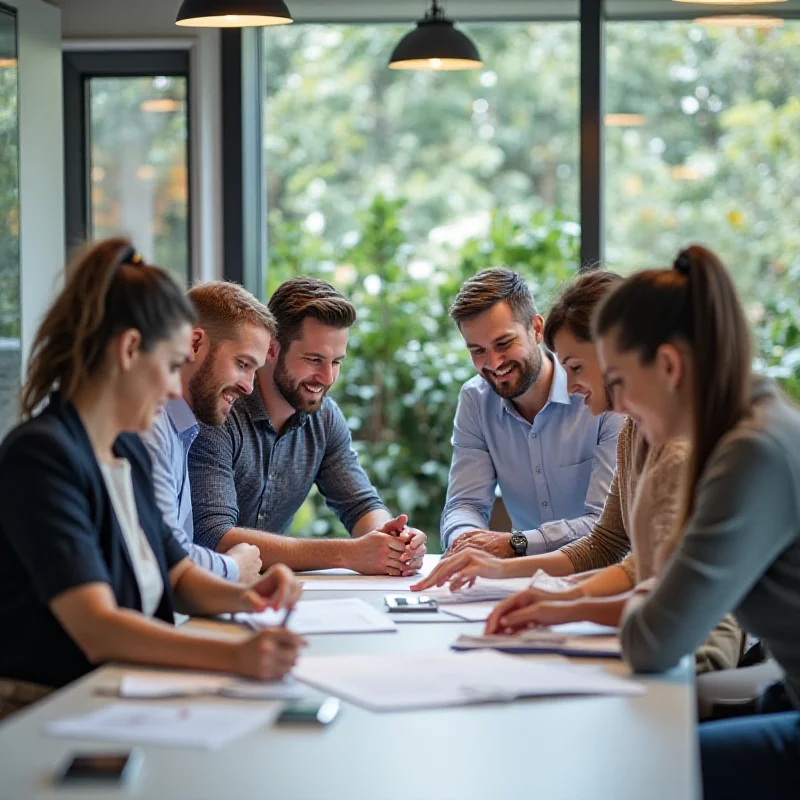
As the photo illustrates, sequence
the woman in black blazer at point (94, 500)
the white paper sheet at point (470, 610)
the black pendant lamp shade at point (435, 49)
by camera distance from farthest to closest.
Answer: the black pendant lamp shade at point (435, 49) → the white paper sheet at point (470, 610) → the woman in black blazer at point (94, 500)

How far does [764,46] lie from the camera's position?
217 inches

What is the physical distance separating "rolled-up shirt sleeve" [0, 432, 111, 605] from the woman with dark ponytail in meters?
0.83

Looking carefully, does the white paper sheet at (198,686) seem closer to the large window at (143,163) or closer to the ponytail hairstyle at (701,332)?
the ponytail hairstyle at (701,332)

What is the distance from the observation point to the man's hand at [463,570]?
2576 mm

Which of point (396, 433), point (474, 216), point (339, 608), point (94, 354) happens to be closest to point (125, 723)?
point (94, 354)

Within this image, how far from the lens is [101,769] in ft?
4.69

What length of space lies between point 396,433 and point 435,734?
13.6ft

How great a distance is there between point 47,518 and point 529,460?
1.90 meters

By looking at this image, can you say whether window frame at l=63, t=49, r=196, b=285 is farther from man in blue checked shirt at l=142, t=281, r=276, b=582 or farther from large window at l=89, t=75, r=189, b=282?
man in blue checked shirt at l=142, t=281, r=276, b=582

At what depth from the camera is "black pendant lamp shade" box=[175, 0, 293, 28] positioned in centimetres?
314

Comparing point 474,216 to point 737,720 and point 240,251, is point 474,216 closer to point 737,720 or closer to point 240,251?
point 240,251

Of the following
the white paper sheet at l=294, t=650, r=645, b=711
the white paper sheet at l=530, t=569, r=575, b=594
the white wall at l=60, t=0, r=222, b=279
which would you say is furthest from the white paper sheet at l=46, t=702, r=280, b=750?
the white wall at l=60, t=0, r=222, b=279

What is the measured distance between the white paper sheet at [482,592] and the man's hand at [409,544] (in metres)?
0.27

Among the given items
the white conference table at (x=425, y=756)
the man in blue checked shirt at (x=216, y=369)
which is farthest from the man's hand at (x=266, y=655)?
the man in blue checked shirt at (x=216, y=369)
